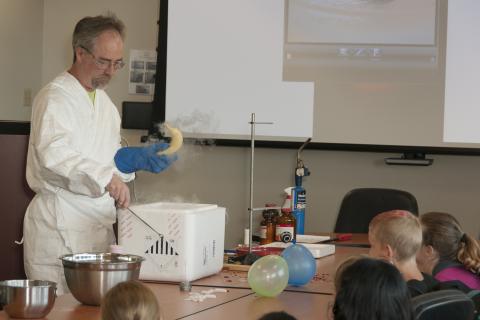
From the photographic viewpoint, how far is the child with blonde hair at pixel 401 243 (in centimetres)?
280

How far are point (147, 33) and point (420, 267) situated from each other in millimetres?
2716

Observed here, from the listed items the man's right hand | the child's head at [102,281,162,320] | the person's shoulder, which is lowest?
the person's shoulder

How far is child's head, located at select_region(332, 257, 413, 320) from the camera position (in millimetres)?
1925

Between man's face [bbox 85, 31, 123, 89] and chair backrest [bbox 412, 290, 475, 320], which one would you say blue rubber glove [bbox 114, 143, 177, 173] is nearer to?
man's face [bbox 85, 31, 123, 89]

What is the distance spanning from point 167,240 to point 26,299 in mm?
712

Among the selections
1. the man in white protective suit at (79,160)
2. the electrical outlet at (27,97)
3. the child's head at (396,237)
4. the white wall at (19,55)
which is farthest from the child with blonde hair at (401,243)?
the electrical outlet at (27,97)

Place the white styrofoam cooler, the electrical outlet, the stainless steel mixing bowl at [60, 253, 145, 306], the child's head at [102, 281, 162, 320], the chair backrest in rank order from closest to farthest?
1. the child's head at [102, 281, 162, 320]
2. the chair backrest
3. the stainless steel mixing bowl at [60, 253, 145, 306]
4. the white styrofoam cooler
5. the electrical outlet

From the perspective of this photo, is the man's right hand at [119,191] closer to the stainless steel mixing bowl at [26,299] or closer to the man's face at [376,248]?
the stainless steel mixing bowl at [26,299]

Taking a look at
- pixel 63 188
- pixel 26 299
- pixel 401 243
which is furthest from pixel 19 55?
pixel 26 299

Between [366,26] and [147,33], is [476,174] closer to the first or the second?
[366,26]

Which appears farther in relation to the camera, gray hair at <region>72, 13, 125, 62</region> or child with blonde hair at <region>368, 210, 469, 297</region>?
gray hair at <region>72, 13, 125, 62</region>

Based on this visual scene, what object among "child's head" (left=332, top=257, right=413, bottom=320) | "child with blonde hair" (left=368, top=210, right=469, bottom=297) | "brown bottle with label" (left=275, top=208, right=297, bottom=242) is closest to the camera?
"child's head" (left=332, top=257, right=413, bottom=320)

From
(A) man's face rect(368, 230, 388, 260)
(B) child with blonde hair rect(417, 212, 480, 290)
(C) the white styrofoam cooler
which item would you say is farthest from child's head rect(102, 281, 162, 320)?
(B) child with blonde hair rect(417, 212, 480, 290)

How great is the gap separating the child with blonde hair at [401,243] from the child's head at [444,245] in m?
0.26
